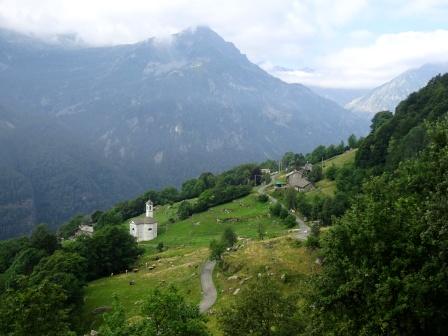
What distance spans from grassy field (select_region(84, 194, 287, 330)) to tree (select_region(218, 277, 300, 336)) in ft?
81.9

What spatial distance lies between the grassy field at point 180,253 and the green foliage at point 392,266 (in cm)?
3155

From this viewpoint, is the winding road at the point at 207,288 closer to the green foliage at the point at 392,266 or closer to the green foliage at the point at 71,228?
the green foliage at the point at 392,266

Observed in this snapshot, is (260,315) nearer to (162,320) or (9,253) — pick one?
(162,320)

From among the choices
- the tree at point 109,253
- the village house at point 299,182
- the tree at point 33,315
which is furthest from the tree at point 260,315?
the village house at point 299,182

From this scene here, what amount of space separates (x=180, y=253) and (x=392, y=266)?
7018cm

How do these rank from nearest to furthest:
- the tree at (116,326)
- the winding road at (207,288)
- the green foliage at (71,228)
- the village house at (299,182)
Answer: the tree at (116,326) < the winding road at (207,288) < the village house at (299,182) < the green foliage at (71,228)

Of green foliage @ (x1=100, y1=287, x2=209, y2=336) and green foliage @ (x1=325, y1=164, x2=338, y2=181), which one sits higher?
green foliage @ (x1=325, y1=164, x2=338, y2=181)

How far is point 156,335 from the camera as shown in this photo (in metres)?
27.4

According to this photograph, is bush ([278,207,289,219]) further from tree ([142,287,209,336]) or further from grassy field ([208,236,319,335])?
tree ([142,287,209,336])

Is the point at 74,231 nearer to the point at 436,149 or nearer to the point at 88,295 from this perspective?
the point at 88,295

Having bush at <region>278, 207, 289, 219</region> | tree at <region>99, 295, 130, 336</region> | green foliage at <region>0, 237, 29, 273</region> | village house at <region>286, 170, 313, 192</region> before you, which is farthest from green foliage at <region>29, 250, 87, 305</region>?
village house at <region>286, 170, 313, 192</region>

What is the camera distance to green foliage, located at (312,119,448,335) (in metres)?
21.8

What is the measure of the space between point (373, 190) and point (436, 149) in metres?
4.81

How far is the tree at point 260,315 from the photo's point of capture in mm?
29703
